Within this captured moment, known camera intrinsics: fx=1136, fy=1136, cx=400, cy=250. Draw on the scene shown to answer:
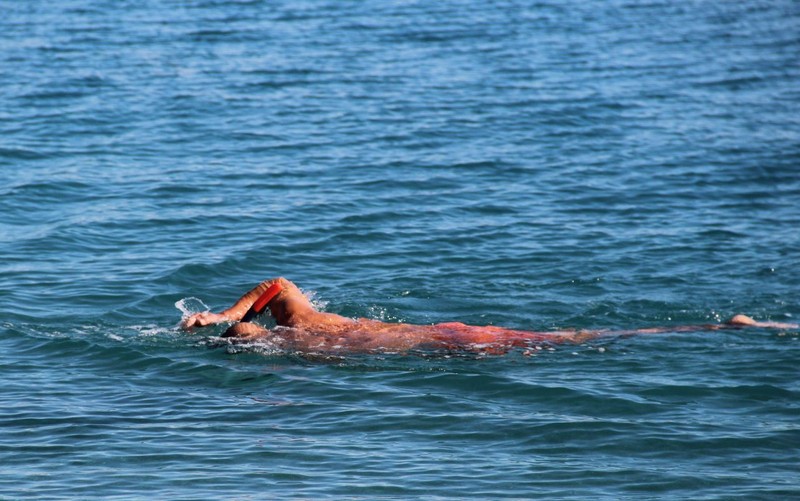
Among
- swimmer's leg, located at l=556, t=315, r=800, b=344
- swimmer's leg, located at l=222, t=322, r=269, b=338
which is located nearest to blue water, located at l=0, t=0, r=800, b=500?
swimmer's leg, located at l=556, t=315, r=800, b=344

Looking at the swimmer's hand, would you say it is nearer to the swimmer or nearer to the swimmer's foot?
the swimmer

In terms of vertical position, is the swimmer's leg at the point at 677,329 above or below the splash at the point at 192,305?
below

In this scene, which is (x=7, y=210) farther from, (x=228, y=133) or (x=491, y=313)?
(x=491, y=313)

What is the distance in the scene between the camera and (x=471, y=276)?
1494cm

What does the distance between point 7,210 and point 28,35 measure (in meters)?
14.1

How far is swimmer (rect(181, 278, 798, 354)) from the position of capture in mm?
11766

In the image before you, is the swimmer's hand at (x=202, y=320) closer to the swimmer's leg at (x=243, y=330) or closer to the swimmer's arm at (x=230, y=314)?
the swimmer's arm at (x=230, y=314)

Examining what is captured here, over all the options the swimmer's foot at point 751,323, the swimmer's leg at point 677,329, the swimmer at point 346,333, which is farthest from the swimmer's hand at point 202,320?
the swimmer's foot at point 751,323

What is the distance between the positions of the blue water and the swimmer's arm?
1.10ft

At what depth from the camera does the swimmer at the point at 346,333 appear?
38.6 ft

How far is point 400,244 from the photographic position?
1623 centimetres

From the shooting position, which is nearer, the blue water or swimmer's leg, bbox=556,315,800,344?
the blue water

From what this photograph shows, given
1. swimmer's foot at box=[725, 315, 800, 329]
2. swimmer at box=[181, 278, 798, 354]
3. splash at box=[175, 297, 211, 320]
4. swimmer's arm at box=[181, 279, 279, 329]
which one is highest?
swimmer's arm at box=[181, 279, 279, 329]

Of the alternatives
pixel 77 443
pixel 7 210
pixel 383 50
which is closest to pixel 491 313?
pixel 77 443
